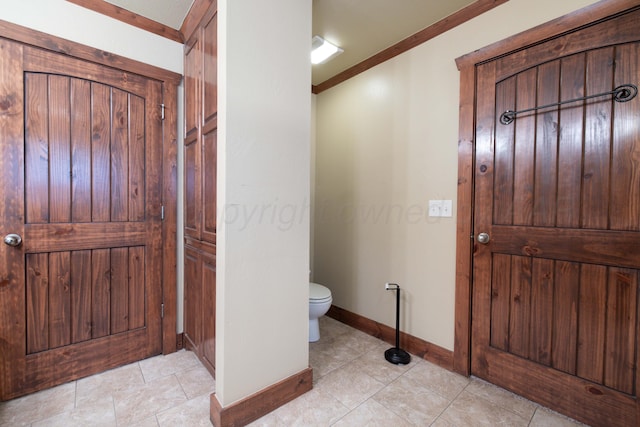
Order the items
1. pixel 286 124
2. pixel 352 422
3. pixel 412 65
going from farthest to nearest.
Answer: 1. pixel 412 65
2. pixel 286 124
3. pixel 352 422

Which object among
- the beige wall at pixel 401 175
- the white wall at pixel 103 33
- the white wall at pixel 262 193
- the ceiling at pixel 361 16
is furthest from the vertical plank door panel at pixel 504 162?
the white wall at pixel 103 33

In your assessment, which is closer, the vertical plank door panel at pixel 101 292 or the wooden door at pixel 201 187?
the wooden door at pixel 201 187

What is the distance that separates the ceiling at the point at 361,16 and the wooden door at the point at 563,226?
550 millimetres

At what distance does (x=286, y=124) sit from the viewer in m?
1.51

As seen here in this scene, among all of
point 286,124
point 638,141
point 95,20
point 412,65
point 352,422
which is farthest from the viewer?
point 412,65

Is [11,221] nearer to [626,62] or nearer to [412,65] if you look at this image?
[412,65]

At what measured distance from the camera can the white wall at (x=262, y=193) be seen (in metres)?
1.33

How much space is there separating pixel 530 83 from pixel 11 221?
3.07 meters

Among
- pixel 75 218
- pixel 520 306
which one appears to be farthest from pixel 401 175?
pixel 75 218

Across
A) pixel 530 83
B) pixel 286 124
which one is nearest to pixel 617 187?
pixel 530 83

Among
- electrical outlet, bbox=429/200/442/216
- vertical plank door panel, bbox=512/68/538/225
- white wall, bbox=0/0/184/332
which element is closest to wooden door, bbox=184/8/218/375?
white wall, bbox=0/0/184/332

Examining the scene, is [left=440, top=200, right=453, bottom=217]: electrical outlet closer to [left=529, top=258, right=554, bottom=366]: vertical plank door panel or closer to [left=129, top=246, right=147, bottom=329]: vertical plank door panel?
[left=529, top=258, right=554, bottom=366]: vertical plank door panel

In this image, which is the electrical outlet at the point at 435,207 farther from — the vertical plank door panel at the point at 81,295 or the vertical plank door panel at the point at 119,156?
the vertical plank door panel at the point at 81,295

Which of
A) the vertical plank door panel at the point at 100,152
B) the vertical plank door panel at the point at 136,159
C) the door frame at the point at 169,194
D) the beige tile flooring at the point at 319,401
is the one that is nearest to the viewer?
the beige tile flooring at the point at 319,401
